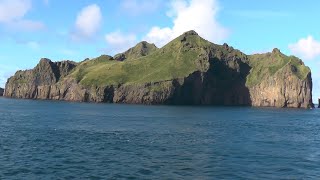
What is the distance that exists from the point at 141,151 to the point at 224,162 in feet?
52.6

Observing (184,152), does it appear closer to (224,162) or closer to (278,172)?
(224,162)

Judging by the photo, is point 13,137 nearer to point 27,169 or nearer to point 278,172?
point 27,169

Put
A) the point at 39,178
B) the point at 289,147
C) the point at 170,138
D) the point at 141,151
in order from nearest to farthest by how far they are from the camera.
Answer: the point at 39,178 < the point at 141,151 < the point at 289,147 < the point at 170,138

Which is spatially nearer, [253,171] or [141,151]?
[253,171]

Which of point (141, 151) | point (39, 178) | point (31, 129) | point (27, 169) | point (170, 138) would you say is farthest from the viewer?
point (31, 129)

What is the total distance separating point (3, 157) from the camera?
223ft

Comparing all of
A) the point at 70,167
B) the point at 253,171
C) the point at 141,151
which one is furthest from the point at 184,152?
the point at 70,167

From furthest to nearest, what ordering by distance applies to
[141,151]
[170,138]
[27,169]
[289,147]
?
[170,138] → [289,147] → [141,151] → [27,169]

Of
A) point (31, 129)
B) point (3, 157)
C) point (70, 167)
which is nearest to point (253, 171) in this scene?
point (70, 167)

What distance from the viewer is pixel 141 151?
78250 mm

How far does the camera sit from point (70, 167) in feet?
204

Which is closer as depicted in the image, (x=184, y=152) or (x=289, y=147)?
(x=184, y=152)

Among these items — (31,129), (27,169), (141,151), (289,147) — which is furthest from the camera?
(31,129)

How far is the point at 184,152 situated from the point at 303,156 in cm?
2087
